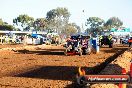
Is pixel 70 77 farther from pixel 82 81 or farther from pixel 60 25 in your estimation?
pixel 60 25

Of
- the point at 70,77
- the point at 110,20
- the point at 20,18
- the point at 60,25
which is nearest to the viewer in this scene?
the point at 70,77

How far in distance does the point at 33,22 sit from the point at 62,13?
23322 mm

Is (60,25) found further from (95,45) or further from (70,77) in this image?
(70,77)

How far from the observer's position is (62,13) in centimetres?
15400

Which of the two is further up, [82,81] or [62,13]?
[62,13]

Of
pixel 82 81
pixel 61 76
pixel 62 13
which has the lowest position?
pixel 61 76

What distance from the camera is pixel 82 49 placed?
28.0 meters

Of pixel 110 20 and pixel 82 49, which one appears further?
pixel 110 20

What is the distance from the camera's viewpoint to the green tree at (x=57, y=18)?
472 feet

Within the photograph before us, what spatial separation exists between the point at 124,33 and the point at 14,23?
5761cm

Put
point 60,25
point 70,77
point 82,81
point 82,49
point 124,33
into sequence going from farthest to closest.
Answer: point 60,25 < point 124,33 < point 82,49 < point 70,77 < point 82,81

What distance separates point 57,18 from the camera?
500ft

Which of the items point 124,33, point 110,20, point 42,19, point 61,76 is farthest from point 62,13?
point 61,76

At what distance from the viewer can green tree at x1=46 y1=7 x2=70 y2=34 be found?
14388 cm
